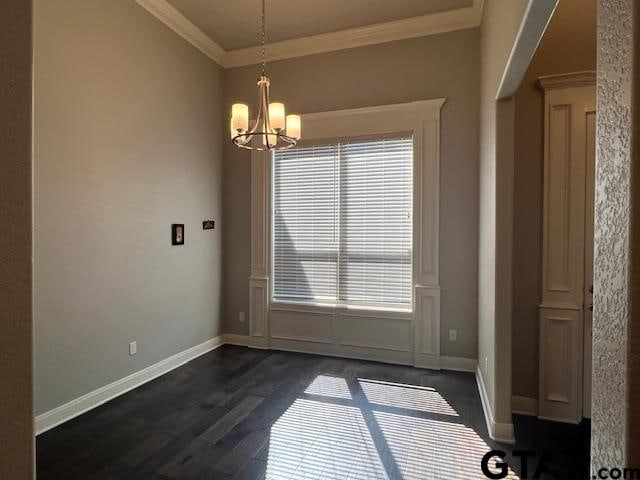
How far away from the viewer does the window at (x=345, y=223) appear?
4156 millimetres

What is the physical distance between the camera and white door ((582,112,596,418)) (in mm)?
2703

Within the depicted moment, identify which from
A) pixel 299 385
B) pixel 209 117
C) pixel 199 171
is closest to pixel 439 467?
pixel 299 385

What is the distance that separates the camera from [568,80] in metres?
2.72

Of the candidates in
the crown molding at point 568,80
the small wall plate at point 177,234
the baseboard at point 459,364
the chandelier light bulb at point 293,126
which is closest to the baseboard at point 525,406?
the baseboard at point 459,364

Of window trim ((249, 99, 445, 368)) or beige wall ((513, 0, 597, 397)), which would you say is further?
window trim ((249, 99, 445, 368))

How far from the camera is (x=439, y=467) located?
2305 mm

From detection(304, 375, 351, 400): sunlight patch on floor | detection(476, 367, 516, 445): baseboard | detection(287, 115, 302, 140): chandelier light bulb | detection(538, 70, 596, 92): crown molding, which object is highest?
detection(538, 70, 596, 92): crown molding

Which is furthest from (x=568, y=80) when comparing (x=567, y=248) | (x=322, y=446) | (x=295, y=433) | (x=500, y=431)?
(x=295, y=433)

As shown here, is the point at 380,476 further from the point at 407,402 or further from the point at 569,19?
the point at 569,19

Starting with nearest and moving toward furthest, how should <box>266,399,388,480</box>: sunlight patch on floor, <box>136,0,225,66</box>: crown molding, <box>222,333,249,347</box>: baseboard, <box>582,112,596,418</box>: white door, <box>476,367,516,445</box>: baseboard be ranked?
<box>266,399,388,480</box>: sunlight patch on floor
<box>476,367,516,445</box>: baseboard
<box>582,112,596,418</box>: white door
<box>136,0,225,66</box>: crown molding
<box>222,333,249,347</box>: baseboard

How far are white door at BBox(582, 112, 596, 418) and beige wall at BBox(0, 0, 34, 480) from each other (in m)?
3.21

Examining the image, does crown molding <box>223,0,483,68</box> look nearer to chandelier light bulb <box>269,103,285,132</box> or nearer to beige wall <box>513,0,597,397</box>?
beige wall <box>513,0,597,397</box>

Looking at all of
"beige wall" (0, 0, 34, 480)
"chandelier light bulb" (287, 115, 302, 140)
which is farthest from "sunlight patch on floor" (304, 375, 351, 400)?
"beige wall" (0, 0, 34, 480)

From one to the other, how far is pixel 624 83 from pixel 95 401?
3.80 meters
